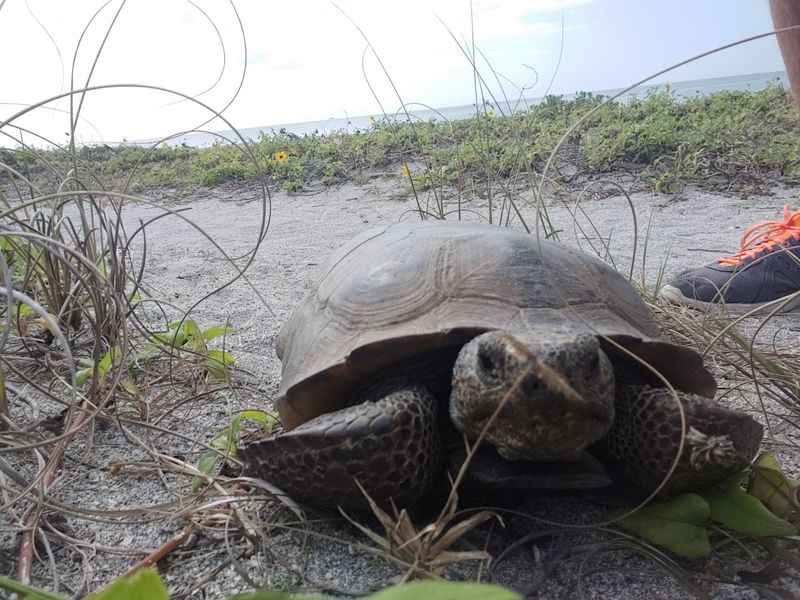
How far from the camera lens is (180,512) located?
1.21 m

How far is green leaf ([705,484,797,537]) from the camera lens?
1118 mm

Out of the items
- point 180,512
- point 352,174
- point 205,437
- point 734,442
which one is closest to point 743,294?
point 734,442

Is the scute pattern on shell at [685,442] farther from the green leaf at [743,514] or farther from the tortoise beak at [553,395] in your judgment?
the tortoise beak at [553,395]

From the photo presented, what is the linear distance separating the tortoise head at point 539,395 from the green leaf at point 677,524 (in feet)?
0.58

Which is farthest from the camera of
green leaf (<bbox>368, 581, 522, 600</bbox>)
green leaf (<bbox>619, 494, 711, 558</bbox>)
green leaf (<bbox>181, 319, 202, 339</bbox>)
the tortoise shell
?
green leaf (<bbox>181, 319, 202, 339</bbox>)

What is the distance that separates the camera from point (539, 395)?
3.34 ft

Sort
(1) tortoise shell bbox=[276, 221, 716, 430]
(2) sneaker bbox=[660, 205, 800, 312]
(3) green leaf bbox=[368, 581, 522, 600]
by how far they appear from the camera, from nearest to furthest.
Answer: (3) green leaf bbox=[368, 581, 522, 600] → (1) tortoise shell bbox=[276, 221, 716, 430] → (2) sneaker bbox=[660, 205, 800, 312]

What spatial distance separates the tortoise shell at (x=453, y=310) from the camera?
1.28m

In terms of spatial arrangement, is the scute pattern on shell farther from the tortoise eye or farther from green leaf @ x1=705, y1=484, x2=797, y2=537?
the tortoise eye

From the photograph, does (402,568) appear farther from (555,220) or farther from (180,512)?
(555,220)

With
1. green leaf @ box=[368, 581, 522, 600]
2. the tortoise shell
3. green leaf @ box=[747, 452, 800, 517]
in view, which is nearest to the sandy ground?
green leaf @ box=[747, 452, 800, 517]

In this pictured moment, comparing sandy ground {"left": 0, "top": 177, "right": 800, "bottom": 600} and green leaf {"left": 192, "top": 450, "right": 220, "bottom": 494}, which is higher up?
green leaf {"left": 192, "top": 450, "right": 220, "bottom": 494}

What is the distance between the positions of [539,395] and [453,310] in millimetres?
A: 335

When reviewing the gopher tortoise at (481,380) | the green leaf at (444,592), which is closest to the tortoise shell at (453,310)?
the gopher tortoise at (481,380)
